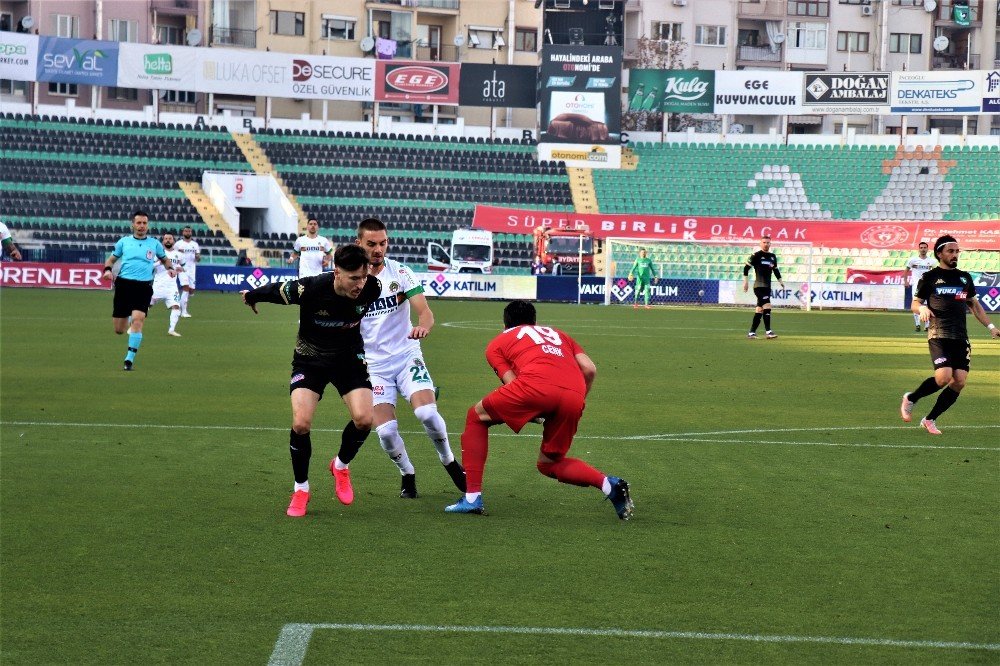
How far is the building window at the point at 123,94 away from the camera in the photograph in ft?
244

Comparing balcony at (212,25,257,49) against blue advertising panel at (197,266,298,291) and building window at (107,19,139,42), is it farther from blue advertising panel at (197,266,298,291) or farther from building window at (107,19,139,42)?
blue advertising panel at (197,266,298,291)

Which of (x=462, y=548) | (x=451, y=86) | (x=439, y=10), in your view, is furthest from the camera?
(x=439, y=10)

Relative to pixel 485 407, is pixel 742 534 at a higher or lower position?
lower

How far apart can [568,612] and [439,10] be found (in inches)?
3026

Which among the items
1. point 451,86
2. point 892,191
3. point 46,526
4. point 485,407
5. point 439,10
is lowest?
point 46,526

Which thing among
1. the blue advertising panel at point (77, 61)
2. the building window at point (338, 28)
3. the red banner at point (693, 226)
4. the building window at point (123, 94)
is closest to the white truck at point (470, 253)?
the red banner at point (693, 226)

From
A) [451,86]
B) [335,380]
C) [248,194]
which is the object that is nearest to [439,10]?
[451,86]

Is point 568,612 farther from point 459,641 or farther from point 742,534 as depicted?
point 742,534

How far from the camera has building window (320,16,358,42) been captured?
258 ft

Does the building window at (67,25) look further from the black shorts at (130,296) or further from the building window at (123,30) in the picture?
the black shorts at (130,296)

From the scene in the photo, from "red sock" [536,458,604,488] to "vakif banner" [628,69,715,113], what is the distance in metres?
57.8

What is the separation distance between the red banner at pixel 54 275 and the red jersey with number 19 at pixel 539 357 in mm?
37567

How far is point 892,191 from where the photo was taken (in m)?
59.8

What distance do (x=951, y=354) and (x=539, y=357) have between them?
21.8 feet
